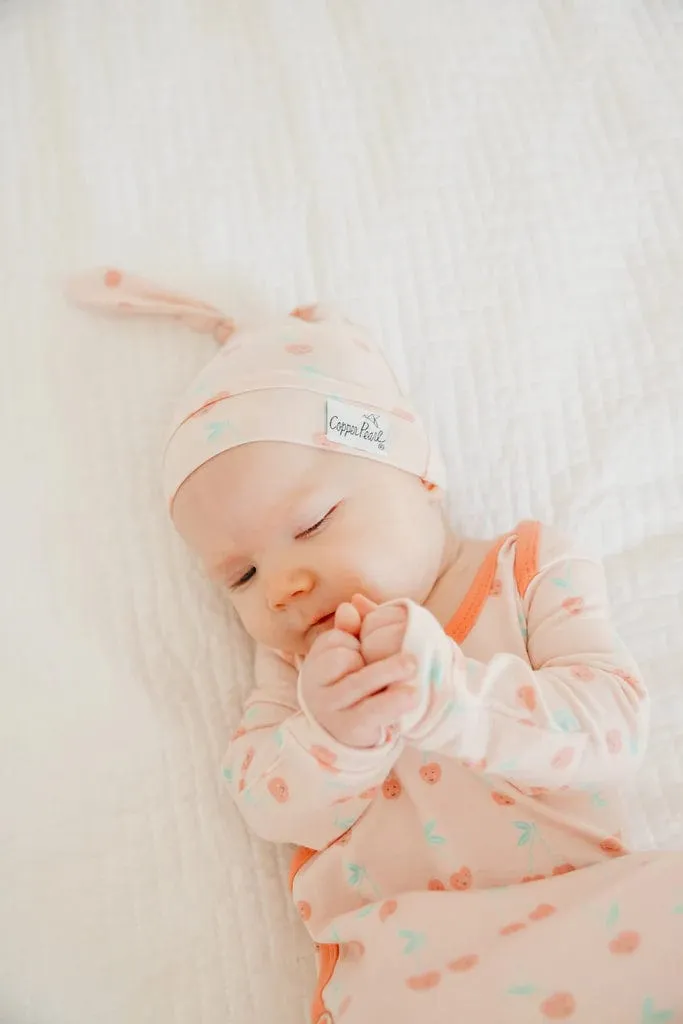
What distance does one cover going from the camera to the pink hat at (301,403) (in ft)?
3.93

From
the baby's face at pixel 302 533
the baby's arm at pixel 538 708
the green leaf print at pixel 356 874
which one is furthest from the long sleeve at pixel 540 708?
the green leaf print at pixel 356 874

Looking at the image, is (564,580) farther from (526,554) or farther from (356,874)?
(356,874)

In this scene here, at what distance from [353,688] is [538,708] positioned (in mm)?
193

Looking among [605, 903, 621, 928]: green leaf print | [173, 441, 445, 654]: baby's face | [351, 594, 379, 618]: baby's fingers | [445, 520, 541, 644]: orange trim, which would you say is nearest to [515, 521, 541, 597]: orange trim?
[445, 520, 541, 644]: orange trim

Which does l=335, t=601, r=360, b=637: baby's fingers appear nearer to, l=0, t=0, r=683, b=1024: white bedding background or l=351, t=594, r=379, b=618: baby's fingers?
l=351, t=594, r=379, b=618: baby's fingers

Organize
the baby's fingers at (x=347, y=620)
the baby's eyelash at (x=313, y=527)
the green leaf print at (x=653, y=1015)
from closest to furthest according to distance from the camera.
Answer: the green leaf print at (x=653, y=1015), the baby's fingers at (x=347, y=620), the baby's eyelash at (x=313, y=527)

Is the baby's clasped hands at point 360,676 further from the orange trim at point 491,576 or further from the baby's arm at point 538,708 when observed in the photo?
the orange trim at point 491,576

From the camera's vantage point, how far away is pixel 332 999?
1110mm

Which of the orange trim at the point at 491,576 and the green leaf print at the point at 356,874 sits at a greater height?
the orange trim at the point at 491,576

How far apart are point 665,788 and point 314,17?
1290 mm

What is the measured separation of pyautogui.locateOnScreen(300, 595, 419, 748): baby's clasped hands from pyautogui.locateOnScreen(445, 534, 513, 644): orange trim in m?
0.20

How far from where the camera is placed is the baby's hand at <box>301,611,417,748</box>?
1.01 meters

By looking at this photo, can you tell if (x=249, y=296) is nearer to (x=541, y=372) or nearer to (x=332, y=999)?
(x=541, y=372)

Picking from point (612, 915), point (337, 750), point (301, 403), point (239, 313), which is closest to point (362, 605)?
point (337, 750)
